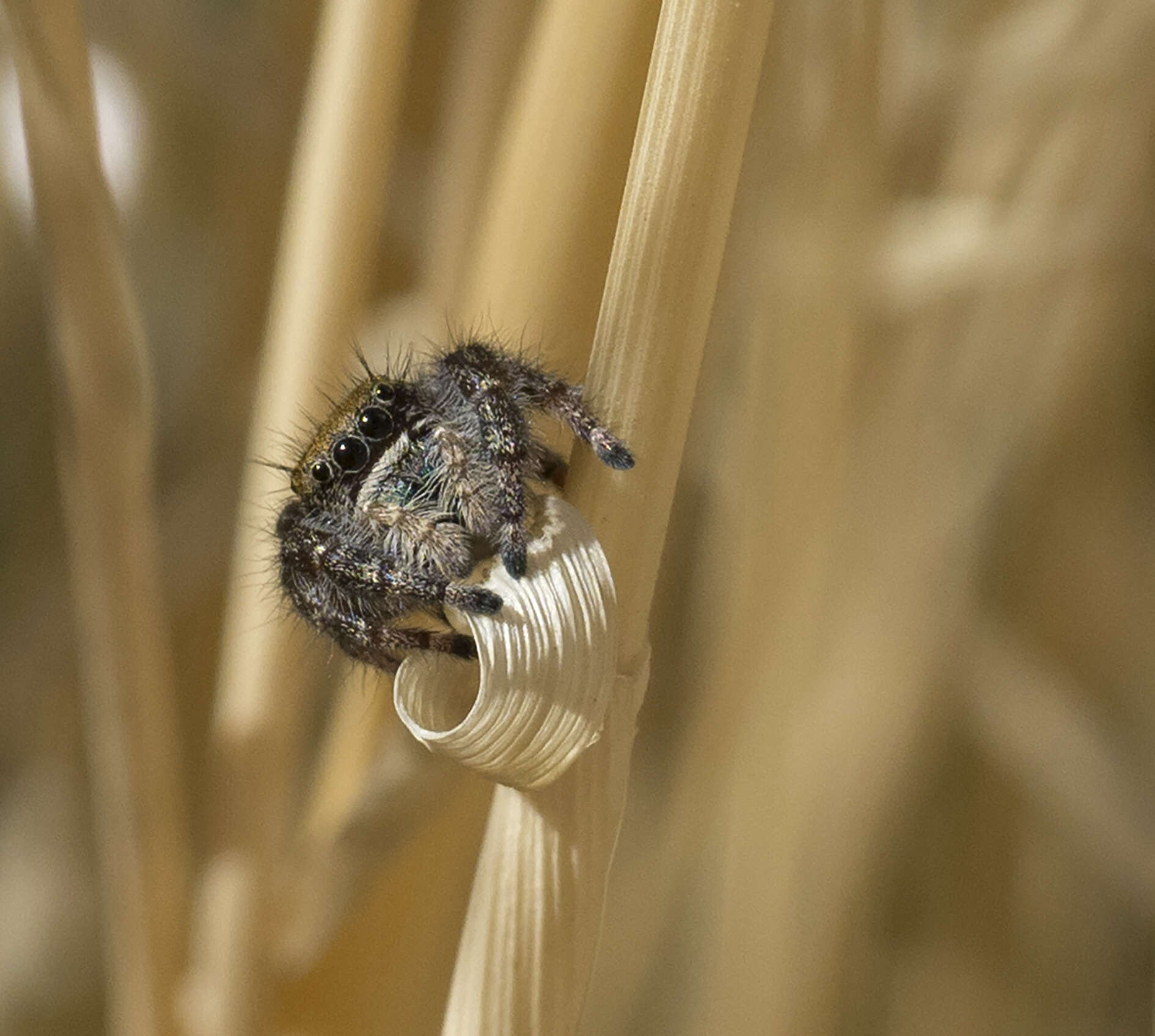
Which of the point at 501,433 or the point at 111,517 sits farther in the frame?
the point at 111,517

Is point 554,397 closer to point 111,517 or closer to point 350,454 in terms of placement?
point 350,454

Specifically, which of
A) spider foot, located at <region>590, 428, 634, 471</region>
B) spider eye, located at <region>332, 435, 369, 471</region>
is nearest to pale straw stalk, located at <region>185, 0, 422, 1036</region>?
spider eye, located at <region>332, 435, 369, 471</region>

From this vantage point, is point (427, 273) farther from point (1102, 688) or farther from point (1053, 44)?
point (1102, 688)

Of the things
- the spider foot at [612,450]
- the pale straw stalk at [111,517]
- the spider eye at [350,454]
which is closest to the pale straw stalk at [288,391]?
the pale straw stalk at [111,517]

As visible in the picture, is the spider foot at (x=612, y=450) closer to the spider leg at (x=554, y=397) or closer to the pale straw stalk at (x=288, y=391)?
the spider leg at (x=554, y=397)

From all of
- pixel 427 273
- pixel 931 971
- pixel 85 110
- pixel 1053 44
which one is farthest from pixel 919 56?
pixel 931 971

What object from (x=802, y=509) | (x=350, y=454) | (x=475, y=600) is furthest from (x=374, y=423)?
(x=802, y=509)
